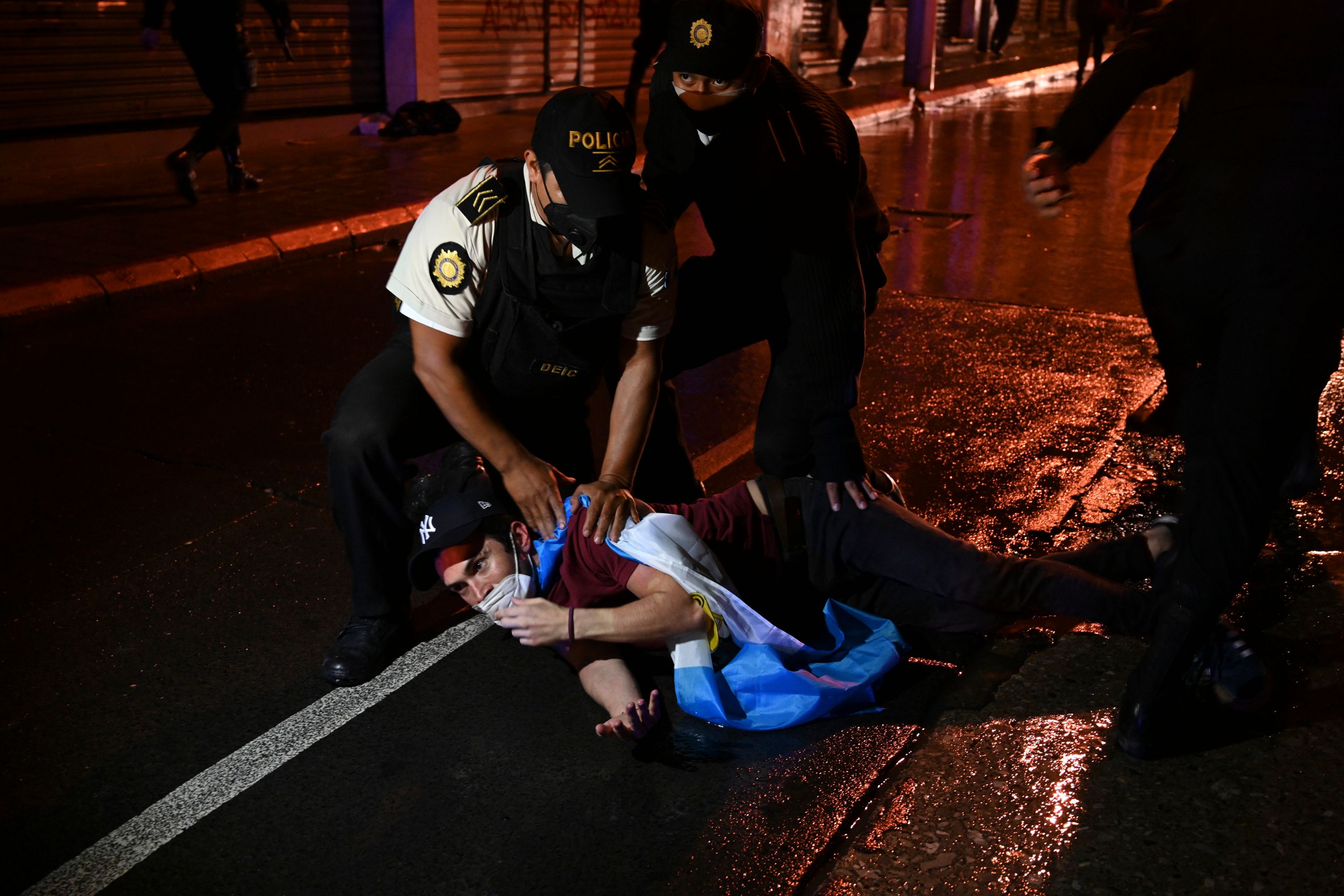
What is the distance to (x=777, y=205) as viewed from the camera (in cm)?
276

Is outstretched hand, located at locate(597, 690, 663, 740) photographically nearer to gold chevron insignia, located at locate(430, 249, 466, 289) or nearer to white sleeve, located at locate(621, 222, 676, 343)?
white sleeve, located at locate(621, 222, 676, 343)

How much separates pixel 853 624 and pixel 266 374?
9.87 ft

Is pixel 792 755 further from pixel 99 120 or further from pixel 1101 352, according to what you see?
pixel 99 120

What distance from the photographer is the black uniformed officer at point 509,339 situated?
256cm

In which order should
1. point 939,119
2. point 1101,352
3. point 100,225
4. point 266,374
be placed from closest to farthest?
point 266,374, point 1101,352, point 100,225, point 939,119

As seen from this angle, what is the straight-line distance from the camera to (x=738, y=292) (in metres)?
3.12

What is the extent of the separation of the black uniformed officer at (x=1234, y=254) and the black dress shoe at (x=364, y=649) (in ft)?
5.63

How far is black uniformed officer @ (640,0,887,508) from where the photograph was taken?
2.67m

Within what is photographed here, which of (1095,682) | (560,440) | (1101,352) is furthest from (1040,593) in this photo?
(1101,352)

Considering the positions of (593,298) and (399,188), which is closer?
(593,298)

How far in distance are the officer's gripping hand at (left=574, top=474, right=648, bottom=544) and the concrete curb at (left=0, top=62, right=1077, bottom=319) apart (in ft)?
13.3

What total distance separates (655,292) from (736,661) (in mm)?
927

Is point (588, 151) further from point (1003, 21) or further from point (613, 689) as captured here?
point (1003, 21)

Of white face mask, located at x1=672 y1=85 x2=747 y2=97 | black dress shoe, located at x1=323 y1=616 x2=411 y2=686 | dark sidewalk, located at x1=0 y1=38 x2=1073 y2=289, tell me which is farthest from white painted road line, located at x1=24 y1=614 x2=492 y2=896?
dark sidewalk, located at x1=0 y1=38 x2=1073 y2=289
